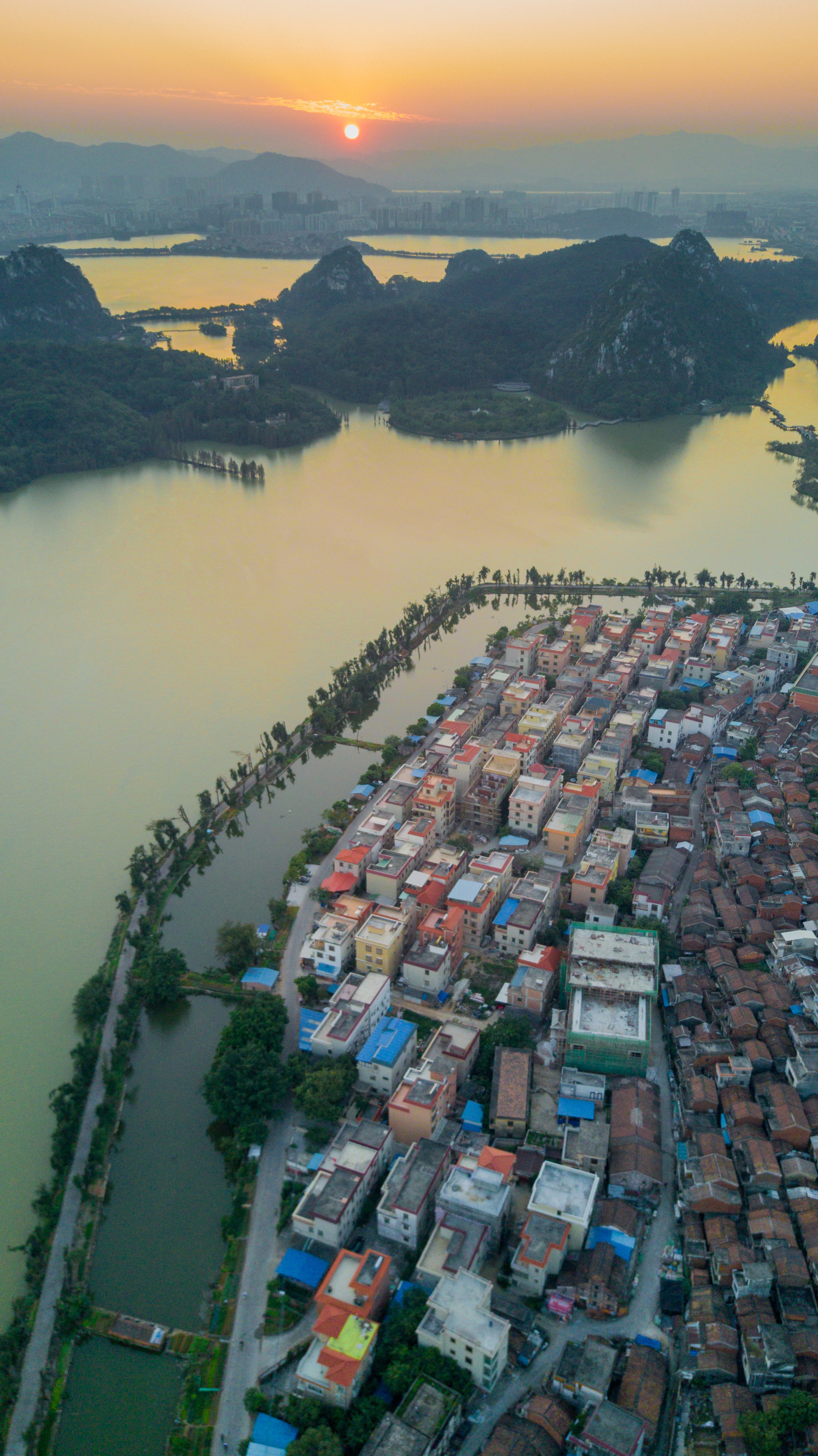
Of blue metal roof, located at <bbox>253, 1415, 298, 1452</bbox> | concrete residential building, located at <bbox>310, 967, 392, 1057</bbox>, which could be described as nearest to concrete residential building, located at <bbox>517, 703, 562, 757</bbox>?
concrete residential building, located at <bbox>310, 967, 392, 1057</bbox>

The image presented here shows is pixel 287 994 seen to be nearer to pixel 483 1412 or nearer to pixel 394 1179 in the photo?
pixel 394 1179

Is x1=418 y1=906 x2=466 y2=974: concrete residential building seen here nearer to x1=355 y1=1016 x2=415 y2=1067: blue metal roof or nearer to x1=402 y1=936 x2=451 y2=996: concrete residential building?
x1=402 y1=936 x2=451 y2=996: concrete residential building

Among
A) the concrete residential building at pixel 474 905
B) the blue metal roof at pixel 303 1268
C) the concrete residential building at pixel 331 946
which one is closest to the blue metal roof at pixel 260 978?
the concrete residential building at pixel 331 946

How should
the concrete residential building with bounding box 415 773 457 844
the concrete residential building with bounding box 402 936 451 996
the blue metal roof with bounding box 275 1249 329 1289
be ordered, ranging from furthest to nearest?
the concrete residential building with bounding box 415 773 457 844 → the concrete residential building with bounding box 402 936 451 996 → the blue metal roof with bounding box 275 1249 329 1289

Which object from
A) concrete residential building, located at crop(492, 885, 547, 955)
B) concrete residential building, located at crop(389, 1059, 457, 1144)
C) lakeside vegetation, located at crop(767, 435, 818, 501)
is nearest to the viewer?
concrete residential building, located at crop(389, 1059, 457, 1144)

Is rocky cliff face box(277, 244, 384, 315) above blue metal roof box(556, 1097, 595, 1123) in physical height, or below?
above

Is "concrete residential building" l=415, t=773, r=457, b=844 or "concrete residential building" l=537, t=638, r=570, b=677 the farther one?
"concrete residential building" l=537, t=638, r=570, b=677

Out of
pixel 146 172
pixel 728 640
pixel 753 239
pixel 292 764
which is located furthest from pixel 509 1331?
pixel 146 172
